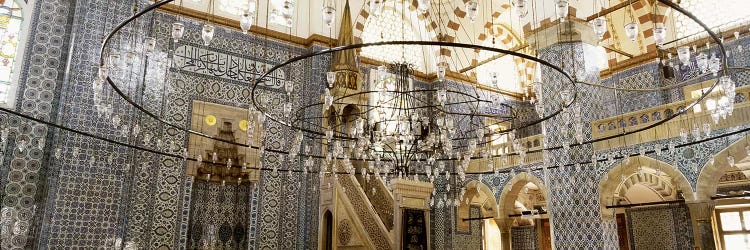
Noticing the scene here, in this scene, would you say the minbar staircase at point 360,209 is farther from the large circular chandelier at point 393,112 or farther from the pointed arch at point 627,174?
the pointed arch at point 627,174

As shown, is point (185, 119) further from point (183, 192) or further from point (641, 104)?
point (641, 104)

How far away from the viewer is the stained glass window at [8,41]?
6836 millimetres

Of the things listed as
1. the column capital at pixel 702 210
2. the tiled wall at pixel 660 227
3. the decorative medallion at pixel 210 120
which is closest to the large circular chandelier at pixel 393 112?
the decorative medallion at pixel 210 120

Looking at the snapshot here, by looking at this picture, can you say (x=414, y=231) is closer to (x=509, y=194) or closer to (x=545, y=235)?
(x=509, y=194)

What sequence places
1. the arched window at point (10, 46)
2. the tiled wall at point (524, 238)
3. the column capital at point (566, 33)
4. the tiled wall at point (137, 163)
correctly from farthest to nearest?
1. the tiled wall at point (524, 238)
2. the column capital at point (566, 33)
3. the arched window at point (10, 46)
4. the tiled wall at point (137, 163)

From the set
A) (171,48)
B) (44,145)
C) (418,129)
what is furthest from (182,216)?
(418,129)

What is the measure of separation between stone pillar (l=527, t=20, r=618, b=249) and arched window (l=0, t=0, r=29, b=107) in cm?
688

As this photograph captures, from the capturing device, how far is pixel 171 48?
26.3 feet

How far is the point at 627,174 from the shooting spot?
807 centimetres

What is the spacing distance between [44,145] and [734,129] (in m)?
8.70

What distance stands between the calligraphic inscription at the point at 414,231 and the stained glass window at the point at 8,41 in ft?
16.9

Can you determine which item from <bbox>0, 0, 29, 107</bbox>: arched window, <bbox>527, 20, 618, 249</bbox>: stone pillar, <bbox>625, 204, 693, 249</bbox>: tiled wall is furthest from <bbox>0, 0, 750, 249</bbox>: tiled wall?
<bbox>625, 204, 693, 249</bbox>: tiled wall

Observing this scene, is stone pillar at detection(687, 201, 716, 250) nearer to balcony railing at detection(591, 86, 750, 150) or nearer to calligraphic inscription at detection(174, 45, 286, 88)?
balcony railing at detection(591, 86, 750, 150)

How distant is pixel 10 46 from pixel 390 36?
629 centimetres
